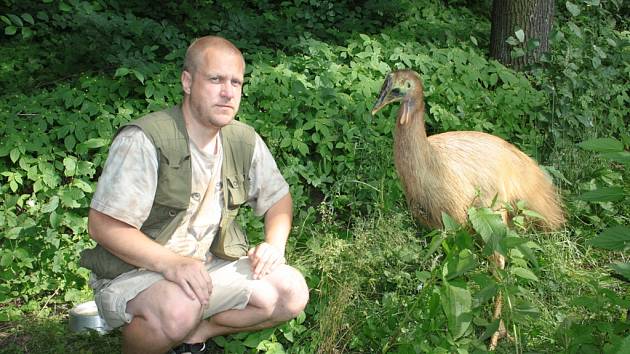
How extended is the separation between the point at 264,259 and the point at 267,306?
233 millimetres

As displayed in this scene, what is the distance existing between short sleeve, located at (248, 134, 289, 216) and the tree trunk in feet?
13.3

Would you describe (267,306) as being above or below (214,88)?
below

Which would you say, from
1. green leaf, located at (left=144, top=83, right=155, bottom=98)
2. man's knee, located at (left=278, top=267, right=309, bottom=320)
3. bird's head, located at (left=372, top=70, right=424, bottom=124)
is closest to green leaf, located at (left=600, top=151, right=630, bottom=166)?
man's knee, located at (left=278, top=267, right=309, bottom=320)


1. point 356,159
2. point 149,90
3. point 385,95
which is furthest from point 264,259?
point 149,90

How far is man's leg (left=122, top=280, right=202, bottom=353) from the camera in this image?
Answer: 11.1ft

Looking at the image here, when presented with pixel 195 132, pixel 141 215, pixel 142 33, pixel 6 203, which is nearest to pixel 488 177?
pixel 195 132

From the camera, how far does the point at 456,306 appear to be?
3268 millimetres

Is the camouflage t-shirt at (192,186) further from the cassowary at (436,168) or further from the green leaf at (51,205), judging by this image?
the green leaf at (51,205)

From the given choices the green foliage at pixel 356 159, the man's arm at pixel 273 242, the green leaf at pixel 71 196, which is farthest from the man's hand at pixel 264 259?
the green leaf at pixel 71 196

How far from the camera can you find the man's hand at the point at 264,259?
3.70 metres

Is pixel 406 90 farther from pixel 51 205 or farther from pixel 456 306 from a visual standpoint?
pixel 51 205

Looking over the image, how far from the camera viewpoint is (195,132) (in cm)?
363

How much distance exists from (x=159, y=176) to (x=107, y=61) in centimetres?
351

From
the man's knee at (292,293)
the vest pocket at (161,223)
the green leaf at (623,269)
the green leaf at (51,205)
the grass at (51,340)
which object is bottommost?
the grass at (51,340)
